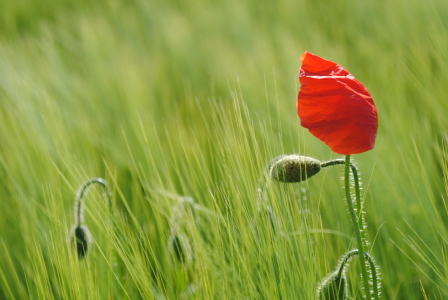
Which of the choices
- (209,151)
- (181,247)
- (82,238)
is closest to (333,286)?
(181,247)

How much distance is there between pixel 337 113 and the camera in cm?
48

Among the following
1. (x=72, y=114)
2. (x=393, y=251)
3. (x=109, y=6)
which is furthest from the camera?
(x=109, y=6)

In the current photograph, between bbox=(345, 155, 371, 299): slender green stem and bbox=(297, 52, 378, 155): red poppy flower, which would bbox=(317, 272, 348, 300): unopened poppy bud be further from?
bbox=(297, 52, 378, 155): red poppy flower

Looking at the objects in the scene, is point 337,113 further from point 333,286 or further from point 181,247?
point 181,247

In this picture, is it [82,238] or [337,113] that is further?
[82,238]

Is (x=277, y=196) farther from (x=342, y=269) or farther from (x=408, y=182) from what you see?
(x=408, y=182)

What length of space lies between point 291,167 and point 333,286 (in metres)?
0.12

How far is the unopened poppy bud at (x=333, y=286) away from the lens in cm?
55

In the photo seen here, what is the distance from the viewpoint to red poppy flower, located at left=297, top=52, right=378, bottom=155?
0.48m

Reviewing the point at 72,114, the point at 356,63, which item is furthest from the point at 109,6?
the point at 356,63

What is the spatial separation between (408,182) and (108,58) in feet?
3.68

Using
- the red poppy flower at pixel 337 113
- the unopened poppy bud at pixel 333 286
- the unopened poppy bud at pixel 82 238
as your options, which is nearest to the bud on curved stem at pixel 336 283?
the unopened poppy bud at pixel 333 286

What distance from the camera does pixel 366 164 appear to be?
2.98 feet

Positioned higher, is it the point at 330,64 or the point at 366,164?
the point at 330,64
